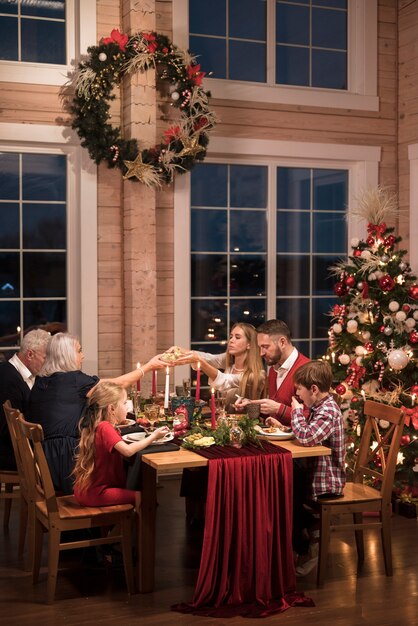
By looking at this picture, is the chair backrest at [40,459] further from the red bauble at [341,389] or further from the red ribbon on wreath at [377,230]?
the red ribbon on wreath at [377,230]

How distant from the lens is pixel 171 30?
22.4 feet

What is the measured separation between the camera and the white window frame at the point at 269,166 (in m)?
6.93

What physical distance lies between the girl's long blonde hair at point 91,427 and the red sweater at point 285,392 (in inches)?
46.5

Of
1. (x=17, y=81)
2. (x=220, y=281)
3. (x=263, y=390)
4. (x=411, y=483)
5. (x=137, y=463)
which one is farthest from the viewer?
(x=220, y=281)

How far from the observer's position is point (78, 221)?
669 cm

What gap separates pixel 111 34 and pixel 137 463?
3.61 metres

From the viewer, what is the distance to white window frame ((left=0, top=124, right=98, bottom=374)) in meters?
6.52

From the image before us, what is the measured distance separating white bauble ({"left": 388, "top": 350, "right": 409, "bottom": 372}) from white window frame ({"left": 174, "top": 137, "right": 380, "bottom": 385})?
5.95ft

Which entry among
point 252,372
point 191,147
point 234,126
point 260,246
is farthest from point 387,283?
point 234,126

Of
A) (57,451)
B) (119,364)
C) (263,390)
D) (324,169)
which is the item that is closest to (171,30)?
(324,169)

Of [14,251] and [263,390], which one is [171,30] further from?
[263,390]

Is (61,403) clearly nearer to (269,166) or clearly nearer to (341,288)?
(341,288)

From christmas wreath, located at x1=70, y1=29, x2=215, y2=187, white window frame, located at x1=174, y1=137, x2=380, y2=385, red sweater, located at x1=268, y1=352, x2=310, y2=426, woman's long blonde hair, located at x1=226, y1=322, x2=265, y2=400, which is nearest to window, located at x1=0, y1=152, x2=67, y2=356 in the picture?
christmas wreath, located at x1=70, y1=29, x2=215, y2=187

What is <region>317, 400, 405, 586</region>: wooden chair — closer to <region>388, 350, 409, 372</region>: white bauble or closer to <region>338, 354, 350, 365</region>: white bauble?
<region>388, 350, 409, 372</region>: white bauble
